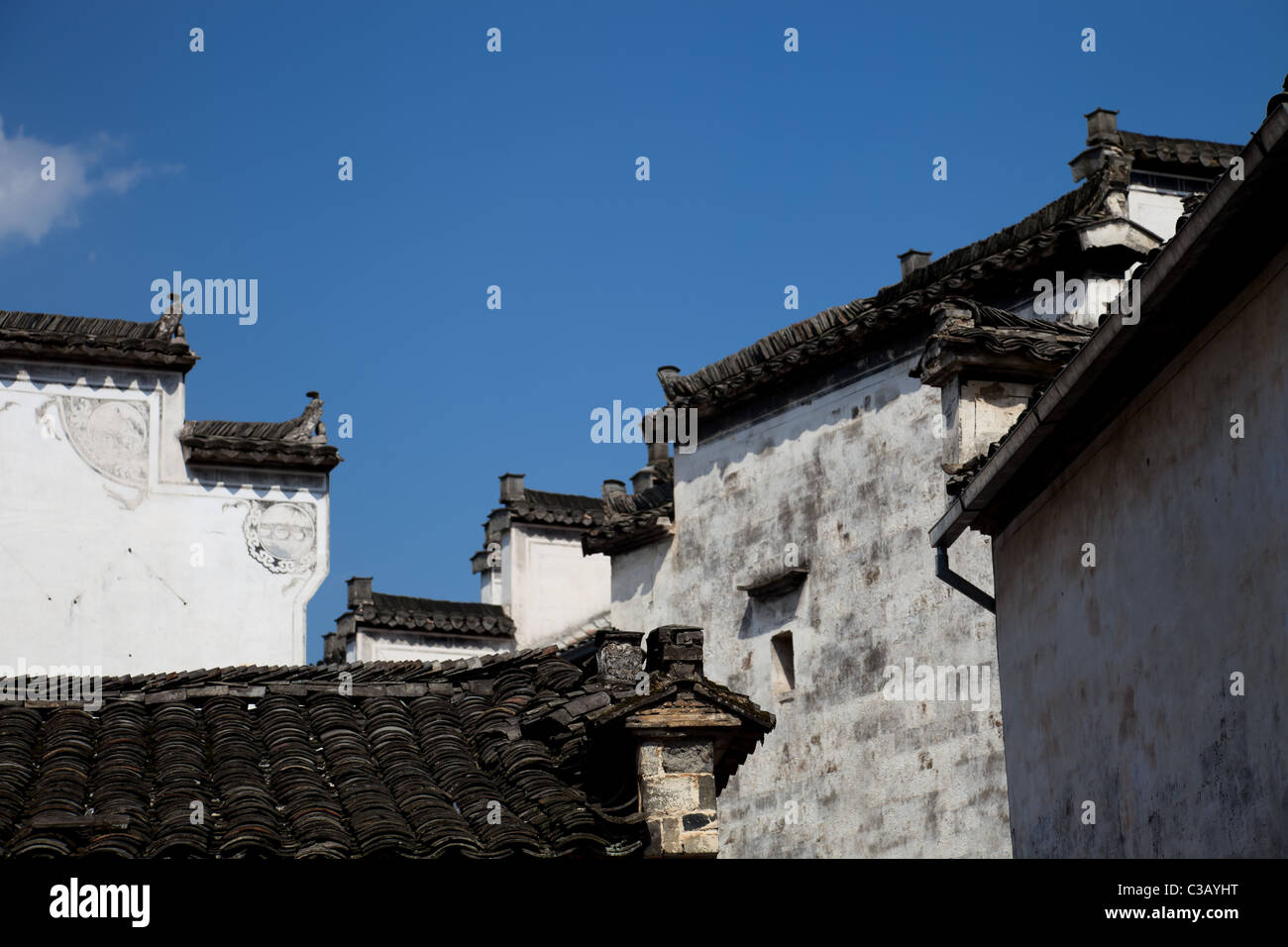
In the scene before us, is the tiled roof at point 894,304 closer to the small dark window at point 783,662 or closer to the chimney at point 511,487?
the small dark window at point 783,662

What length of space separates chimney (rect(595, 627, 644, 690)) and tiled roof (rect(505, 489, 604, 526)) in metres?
23.7

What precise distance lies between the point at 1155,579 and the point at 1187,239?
7.91ft

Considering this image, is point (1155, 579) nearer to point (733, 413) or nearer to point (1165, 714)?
point (1165, 714)

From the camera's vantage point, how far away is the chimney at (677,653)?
11477 mm

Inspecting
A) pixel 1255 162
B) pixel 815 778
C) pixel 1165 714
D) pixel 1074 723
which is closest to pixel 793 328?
pixel 815 778

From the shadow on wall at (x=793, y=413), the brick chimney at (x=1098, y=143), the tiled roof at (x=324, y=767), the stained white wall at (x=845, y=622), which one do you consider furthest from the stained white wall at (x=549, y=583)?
the tiled roof at (x=324, y=767)

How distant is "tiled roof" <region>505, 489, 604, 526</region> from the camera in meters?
37.7

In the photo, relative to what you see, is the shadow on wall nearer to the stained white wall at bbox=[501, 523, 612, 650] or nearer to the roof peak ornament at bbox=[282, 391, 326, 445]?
the roof peak ornament at bbox=[282, 391, 326, 445]

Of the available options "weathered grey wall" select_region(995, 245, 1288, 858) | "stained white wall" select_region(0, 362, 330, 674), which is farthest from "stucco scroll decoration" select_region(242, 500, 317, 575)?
"weathered grey wall" select_region(995, 245, 1288, 858)

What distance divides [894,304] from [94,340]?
1054 cm

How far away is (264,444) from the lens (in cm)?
2373

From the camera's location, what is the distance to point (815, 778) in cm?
2209

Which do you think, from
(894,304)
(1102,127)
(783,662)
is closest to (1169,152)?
(1102,127)

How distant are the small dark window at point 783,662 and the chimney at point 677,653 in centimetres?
1155
